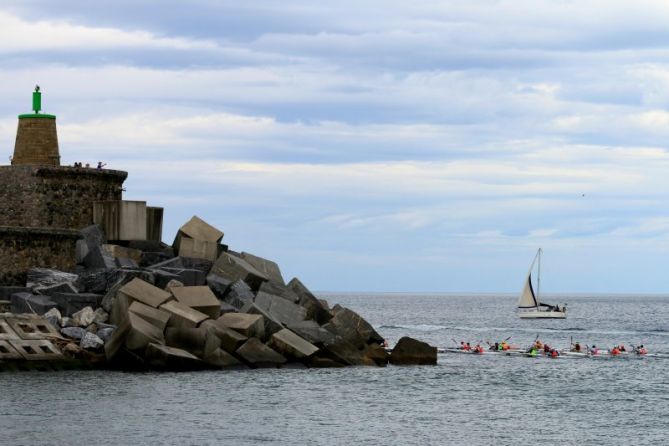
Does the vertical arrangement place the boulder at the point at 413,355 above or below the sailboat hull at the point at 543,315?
below

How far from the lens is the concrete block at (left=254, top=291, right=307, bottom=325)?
46375mm

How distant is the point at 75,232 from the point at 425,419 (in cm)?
2023

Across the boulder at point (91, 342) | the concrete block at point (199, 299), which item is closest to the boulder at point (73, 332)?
the boulder at point (91, 342)

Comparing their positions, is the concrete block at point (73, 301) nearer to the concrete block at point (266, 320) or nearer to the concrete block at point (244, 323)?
the concrete block at point (244, 323)

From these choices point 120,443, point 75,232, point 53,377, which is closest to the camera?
point 120,443

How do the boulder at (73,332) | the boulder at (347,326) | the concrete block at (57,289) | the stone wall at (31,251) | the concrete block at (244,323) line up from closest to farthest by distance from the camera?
the boulder at (73,332), the concrete block at (244,323), the concrete block at (57,289), the stone wall at (31,251), the boulder at (347,326)

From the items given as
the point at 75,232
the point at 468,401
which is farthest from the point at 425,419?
the point at 75,232

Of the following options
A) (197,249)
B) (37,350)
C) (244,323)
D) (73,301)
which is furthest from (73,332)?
(197,249)

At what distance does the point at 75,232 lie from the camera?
1909 inches

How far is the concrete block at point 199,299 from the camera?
43.2m

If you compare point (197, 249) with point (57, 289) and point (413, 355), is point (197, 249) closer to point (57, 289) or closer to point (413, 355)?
point (57, 289)

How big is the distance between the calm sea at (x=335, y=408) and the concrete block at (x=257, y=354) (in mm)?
685

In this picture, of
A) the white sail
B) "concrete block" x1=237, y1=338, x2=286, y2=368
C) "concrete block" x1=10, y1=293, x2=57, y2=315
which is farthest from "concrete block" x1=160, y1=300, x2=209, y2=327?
the white sail

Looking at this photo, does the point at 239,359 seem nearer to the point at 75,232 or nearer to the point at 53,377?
the point at 53,377
